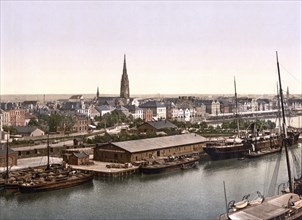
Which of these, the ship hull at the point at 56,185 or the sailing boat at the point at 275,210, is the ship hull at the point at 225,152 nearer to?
the ship hull at the point at 56,185

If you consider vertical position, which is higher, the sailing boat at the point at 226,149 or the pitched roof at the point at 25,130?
the pitched roof at the point at 25,130

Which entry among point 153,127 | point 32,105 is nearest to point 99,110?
point 32,105

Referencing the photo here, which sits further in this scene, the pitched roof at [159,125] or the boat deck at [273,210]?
the pitched roof at [159,125]

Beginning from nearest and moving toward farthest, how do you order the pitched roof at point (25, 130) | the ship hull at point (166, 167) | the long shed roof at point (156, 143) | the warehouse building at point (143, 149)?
the ship hull at point (166, 167) → the warehouse building at point (143, 149) → the long shed roof at point (156, 143) → the pitched roof at point (25, 130)

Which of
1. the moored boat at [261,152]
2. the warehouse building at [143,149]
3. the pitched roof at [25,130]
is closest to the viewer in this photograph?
the warehouse building at [143,149]

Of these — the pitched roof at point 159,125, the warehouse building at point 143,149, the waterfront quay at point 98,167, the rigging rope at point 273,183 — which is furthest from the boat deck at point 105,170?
the pitched roof at point 159,125

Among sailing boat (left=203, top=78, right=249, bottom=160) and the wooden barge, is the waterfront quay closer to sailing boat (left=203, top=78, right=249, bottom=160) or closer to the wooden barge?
the wooden barge

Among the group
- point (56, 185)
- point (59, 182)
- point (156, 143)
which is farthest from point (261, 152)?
point (56, 185)

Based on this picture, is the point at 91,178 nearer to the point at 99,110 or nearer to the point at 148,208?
the point at 148,208
